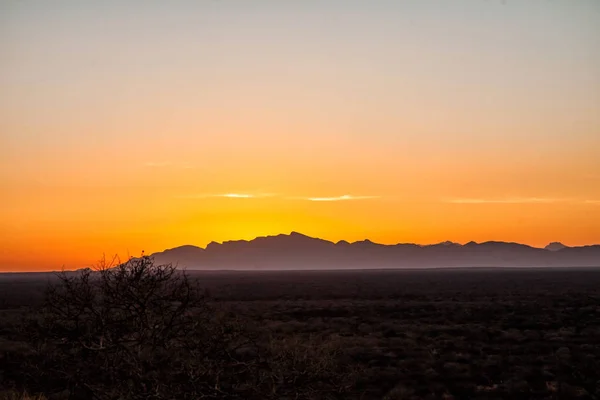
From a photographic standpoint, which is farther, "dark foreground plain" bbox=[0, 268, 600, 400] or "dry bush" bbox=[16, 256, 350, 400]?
"dark foreground plain" bbox=[0, 268, 600, 400]

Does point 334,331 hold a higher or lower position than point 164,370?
lower

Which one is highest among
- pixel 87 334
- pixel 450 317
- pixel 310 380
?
pixel 87 334

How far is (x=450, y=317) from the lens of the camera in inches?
1503

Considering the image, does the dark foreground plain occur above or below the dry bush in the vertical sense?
below

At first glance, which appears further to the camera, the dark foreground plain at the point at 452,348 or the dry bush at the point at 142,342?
the dark foreground plain at the point at 452,348

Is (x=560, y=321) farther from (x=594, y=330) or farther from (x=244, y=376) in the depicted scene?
(x=244, y=376)

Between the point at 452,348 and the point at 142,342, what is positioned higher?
the point at 142,342

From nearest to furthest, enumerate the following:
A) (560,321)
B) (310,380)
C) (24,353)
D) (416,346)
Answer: (310,380), (24,353), (416,346), (560,321)

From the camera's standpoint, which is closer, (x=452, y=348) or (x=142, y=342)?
(x=142, y=342)

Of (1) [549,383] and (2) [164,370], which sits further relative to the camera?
(1) [549,383]

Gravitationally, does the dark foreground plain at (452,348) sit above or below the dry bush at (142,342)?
below

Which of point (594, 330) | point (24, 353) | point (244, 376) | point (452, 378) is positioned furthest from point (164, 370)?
point (594, 330)

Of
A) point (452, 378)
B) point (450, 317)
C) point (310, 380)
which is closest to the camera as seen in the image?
point (310, 380)

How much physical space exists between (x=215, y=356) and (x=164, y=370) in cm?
71
